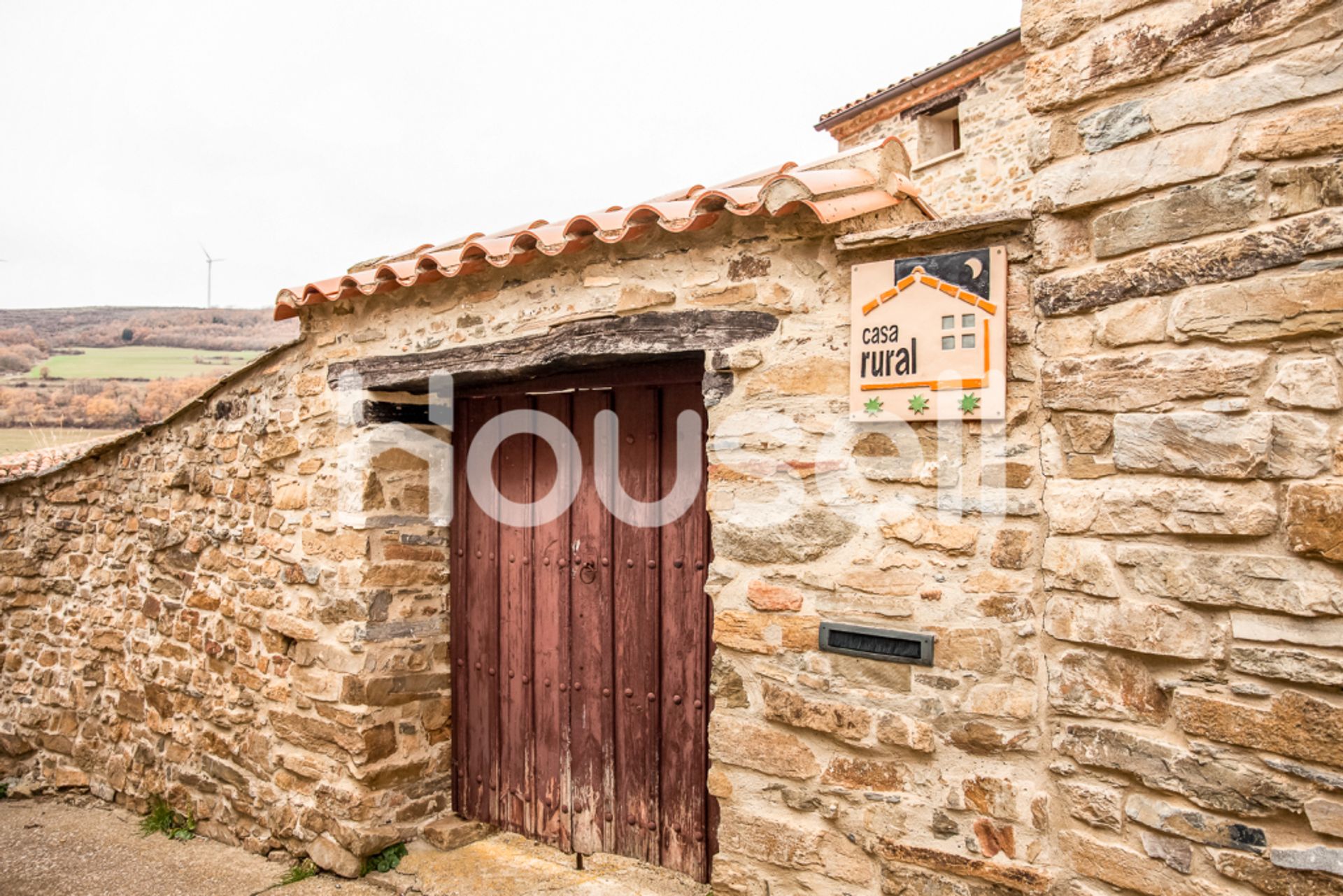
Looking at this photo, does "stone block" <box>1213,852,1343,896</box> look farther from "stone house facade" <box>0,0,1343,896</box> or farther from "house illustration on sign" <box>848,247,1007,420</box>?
"house illustration on sign" <box>848,247,1007,420</box>

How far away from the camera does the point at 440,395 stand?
364 cm

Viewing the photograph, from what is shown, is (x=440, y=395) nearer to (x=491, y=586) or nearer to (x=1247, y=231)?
(x=491, y=586)

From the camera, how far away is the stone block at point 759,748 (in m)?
2.40

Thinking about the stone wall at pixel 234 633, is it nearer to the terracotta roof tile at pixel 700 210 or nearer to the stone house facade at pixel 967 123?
the terracotta roof tile at pixel 700 210

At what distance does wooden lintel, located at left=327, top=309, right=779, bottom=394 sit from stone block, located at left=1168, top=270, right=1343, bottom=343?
1045 mm

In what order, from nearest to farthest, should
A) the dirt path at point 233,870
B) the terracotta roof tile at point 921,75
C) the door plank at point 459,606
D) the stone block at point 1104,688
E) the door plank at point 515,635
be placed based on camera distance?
the stone block at point 1104,688
the dirt path at point 233,870
the door plank at point 515,635
the door plank at point 459,606
the terracotta roof tile at point 921,75

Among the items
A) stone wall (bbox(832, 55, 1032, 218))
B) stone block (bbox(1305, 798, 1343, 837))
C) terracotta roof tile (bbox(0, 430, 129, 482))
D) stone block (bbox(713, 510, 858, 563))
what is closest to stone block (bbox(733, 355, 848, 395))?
stone block (bbox(713, 510, 858, 563))

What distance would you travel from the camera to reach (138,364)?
1916 cm

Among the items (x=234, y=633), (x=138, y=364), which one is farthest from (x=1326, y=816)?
(x=138, y=364)

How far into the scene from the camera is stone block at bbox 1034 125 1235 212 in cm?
184

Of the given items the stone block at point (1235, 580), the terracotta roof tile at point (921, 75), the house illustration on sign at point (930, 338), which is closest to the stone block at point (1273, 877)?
the stone block at point (1235, 580)

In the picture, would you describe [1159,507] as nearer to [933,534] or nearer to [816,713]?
[933,534]

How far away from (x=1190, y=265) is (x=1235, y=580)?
2.20ft

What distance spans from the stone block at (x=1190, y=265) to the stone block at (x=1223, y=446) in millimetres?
282
